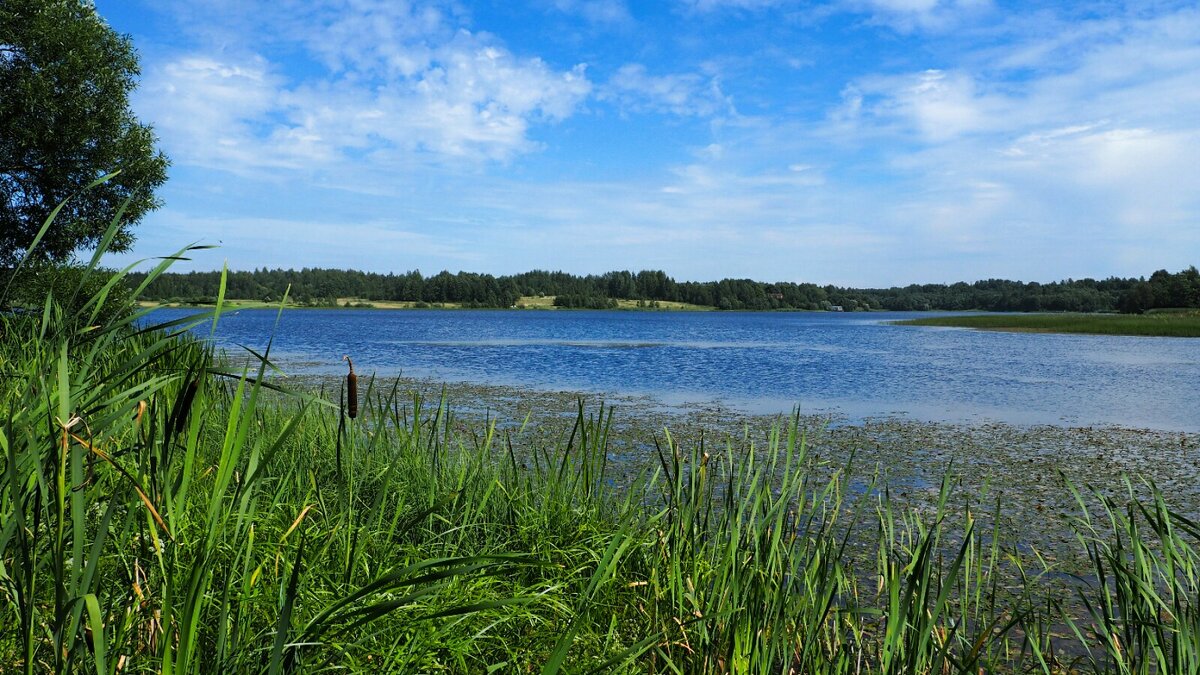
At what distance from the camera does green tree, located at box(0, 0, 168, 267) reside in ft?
50.9

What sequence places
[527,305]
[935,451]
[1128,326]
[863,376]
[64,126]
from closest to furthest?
[935,451] < [64,126] < [863,376] < [1128,326] < [527,305]

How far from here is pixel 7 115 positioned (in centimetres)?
1559

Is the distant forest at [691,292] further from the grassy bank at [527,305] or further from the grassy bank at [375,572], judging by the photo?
the grassy bank at [375,572]

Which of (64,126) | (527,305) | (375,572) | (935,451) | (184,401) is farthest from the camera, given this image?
(527,305)

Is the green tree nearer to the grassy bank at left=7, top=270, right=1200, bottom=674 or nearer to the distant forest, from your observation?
the grassy bank at left=7, top=270, right=1200, bottom=674

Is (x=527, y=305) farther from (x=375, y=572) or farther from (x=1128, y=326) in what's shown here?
(x=375, y=572)

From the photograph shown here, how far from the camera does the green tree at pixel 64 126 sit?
15508 mm

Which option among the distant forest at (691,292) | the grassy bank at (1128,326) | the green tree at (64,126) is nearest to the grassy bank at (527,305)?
the distant forest at (691,292)

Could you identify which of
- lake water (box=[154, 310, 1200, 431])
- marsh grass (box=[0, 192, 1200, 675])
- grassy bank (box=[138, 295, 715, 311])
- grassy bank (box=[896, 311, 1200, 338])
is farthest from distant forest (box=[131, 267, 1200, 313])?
marsh grass (box=[0, 192, 1200, 675])

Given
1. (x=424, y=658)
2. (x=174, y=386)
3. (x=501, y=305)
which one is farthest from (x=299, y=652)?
(x=501, y=305)

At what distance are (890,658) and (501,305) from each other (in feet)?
477

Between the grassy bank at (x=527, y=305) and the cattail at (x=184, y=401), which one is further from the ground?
the cattail at (x=184, y=401)

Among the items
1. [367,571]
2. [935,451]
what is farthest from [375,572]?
[935,451]

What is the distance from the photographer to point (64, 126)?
15938 mm
